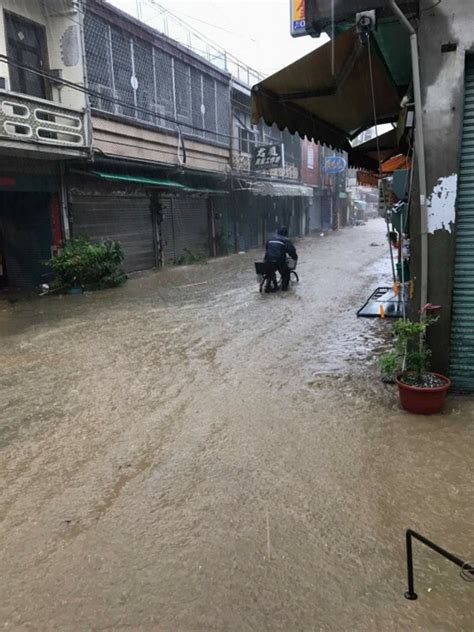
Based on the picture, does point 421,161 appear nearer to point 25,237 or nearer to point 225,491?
point 225,491

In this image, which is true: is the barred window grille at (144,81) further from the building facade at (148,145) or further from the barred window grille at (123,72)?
the barred window grille at (123,72)

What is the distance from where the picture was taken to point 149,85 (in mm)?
15195


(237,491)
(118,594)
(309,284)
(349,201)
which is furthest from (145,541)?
(349,201)

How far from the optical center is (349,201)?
5041 centimetres

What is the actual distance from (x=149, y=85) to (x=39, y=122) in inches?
223

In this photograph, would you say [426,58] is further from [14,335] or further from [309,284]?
[309,284]

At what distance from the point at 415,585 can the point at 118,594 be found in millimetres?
1606

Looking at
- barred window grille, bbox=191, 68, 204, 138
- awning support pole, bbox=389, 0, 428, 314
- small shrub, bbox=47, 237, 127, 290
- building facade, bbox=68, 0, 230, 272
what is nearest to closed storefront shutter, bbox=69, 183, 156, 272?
building facade, bbox=68, 0, 230, 272

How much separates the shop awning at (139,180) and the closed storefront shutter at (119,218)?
56cm

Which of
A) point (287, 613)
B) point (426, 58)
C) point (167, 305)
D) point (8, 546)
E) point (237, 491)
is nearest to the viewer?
point (287, 613)

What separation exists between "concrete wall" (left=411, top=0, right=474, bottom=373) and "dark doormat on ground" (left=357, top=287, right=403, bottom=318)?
133 inches

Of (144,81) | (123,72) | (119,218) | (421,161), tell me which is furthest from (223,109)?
(421,161)

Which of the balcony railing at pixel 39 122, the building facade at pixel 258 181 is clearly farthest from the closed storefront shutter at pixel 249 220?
the balcony railing at pixel 39 122

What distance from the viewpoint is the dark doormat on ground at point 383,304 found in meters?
9.34
